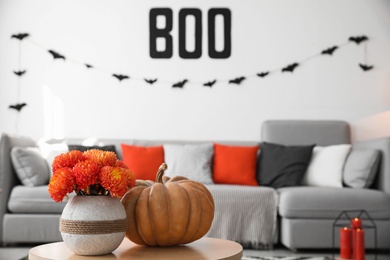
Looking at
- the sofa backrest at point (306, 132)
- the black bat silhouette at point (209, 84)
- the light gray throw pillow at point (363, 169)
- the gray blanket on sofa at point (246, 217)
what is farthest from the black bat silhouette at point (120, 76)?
the light gray throw pillow at point (363, 169)

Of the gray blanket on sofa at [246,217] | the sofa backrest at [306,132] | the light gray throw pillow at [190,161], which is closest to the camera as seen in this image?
the gray blanket on sofa at [246,217]

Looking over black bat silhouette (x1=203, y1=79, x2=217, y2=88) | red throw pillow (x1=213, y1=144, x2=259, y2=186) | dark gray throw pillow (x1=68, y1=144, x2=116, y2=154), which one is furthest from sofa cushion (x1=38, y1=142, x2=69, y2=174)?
black bat silhouette (x1=203, y1=79, x2=217, y2=88)

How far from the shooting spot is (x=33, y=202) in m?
4.14

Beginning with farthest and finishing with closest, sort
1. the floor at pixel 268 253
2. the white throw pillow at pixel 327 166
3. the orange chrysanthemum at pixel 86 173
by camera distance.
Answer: the white throw pillow at pixel 327 166 → the floor at pixel 268 253 → the orange chrysanthemum at pixel 86 173

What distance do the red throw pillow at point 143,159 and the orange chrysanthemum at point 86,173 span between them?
286 cm

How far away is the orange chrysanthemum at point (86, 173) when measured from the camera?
160 centimetres

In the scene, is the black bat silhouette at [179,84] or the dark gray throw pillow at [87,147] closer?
the dark gray throw pillow at [87,147]

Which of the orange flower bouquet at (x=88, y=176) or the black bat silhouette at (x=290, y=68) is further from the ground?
the black bat silhouette at (x=290, y=68)

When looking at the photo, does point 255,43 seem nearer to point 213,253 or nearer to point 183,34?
point 183,34

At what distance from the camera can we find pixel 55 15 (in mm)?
5203

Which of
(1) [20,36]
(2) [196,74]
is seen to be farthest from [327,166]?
(1) [20,36]

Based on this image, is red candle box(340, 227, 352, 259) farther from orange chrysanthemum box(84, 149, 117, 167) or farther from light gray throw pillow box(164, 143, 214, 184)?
orange chrysanthemum box(84, 149, 117, 167)

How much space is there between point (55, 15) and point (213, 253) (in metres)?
3.97

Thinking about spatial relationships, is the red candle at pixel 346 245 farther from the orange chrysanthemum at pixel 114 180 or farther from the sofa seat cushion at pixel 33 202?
the sofa seat cushion at pixel 33 202
